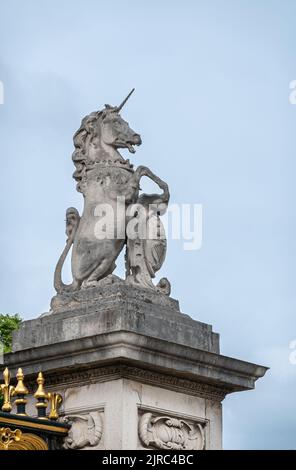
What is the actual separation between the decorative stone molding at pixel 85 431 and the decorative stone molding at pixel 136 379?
310 mm

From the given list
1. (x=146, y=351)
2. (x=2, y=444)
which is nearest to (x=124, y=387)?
(x=146, y=351)

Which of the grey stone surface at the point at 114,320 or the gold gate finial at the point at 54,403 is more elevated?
the grey stone surface at the point at 114,320

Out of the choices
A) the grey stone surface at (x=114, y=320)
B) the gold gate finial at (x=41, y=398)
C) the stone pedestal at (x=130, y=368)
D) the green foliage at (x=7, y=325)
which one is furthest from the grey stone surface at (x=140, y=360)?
the green foliage at (x=7, y=325)

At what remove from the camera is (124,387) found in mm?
12547

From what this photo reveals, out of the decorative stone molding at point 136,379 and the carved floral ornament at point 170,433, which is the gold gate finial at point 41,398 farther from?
the carved floral ornament at point 170,433

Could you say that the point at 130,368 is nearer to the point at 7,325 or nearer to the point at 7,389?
A: the point at 7,389

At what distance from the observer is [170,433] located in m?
12.8

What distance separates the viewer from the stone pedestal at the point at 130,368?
40.9ft

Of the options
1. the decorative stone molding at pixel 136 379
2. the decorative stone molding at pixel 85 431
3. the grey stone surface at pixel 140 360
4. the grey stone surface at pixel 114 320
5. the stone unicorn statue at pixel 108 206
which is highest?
the stone unicorn statue at pixel 108 206

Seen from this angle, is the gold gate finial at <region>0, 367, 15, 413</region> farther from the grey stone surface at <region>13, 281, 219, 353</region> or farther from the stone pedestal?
the grey stone surface at <region>13, 281, 219, 353</region>

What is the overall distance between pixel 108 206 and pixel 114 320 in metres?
1.44

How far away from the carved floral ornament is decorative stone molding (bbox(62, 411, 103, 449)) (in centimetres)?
37
